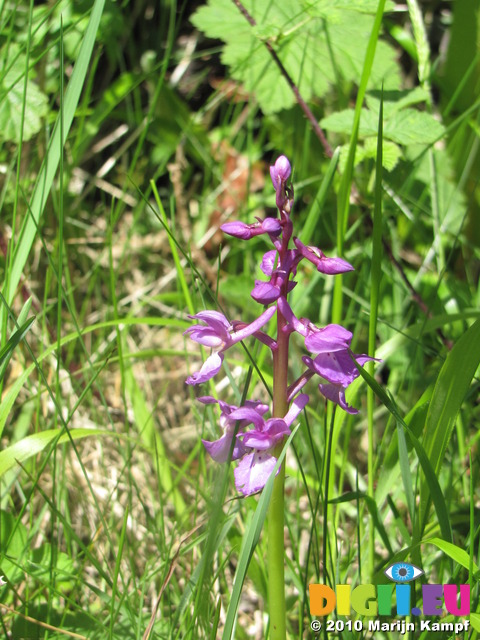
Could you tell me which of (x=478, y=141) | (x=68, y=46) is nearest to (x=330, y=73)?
(x=478, y=141)

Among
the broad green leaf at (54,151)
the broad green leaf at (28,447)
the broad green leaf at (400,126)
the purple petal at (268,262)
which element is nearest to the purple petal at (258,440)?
the purple petal at (268,262)

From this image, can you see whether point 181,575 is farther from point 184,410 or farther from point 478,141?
point 478,141

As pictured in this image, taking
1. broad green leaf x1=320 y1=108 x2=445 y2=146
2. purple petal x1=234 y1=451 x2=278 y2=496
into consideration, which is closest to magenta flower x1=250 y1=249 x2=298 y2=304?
purple petal x1=234 y1=451 x2=278 y2=496

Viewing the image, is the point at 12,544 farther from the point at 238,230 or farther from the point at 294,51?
the point at 294,51

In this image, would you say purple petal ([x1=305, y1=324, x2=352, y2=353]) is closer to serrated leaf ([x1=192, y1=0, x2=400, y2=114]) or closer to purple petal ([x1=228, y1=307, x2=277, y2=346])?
purple petal ([x1=228, y1=307, x2=277, y2=346])

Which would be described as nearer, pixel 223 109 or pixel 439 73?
pixel 439 73

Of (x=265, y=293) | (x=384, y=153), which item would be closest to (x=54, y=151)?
(x=265, y=293)

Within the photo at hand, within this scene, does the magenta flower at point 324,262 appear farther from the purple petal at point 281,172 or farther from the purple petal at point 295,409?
the purple petal at point 295,409
